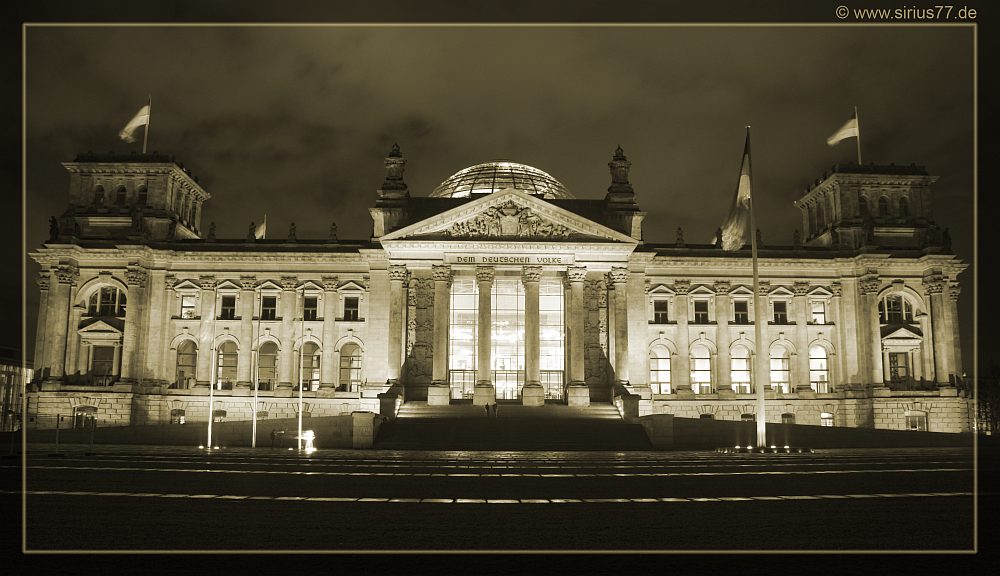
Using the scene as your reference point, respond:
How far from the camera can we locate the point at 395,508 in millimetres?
14852

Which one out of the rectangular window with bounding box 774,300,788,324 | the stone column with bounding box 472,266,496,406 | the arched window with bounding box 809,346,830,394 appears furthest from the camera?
the rectangular window with bounding box 774,300,788,324

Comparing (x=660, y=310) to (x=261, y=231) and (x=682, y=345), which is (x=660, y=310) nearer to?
(x=682, y=345)

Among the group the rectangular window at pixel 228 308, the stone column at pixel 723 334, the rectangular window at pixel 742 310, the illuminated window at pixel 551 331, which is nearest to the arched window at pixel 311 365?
the rectangular window at pixel 228 308

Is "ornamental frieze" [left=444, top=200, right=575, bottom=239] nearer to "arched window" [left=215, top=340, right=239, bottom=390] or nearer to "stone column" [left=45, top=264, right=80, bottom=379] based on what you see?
"arched window" [left=215, top=340, right=239, bottom=390]

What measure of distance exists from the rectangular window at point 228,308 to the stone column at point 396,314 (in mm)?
15073

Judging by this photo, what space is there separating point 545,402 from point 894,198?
123 ft

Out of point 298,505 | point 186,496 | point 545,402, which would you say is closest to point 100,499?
point 186,496

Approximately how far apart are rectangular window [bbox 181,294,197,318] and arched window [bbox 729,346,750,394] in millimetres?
44190

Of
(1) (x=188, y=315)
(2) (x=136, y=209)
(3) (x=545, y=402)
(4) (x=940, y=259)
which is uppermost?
(2) (x=136, y=209)

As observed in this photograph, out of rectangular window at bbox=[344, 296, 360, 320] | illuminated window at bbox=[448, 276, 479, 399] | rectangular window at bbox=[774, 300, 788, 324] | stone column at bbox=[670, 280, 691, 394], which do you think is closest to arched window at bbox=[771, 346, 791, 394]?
rectangular window at bbox=[774, 300, 788, 324]

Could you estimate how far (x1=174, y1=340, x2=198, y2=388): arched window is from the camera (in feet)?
214

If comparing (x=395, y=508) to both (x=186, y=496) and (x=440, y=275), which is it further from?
(x=440, y=275)

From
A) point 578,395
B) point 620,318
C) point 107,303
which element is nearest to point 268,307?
point 107,303

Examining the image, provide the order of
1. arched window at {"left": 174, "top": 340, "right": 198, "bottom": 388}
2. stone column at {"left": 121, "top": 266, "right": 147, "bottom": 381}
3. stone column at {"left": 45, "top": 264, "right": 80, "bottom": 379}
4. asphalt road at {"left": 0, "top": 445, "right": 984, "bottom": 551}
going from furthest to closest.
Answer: arched window at {"left": 174, "top": 340, "right": 198, "bottom": 388}, stone column at {"left": 45, "top": 264, "right": 80, "bottom": 379}, stone column at {"left": 121, "top": 266, "right": 147, "bottom": 381}, asphalt road at {"left": 0, "top": 445, "right": 984, "bottom": 551}
